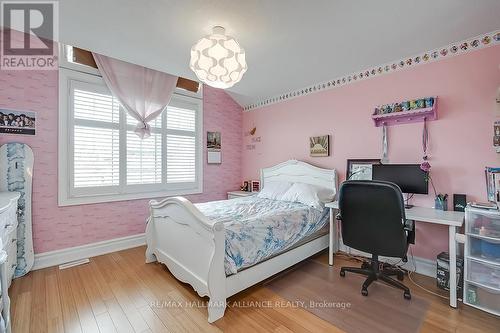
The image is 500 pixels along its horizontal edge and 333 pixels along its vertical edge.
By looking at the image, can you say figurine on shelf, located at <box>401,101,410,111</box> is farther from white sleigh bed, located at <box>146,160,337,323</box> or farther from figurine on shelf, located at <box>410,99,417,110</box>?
white sleigh bed, located at <box>146,160,337,323</box>

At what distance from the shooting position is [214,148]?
4301 millimetres

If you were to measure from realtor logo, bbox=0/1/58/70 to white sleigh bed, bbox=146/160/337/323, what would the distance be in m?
1.95

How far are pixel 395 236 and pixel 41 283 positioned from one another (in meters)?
3.44

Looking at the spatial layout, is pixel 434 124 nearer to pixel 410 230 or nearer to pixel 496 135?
pixel 496 135

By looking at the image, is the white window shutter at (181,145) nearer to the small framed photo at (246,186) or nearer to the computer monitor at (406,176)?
the small framed photo at (246,186)

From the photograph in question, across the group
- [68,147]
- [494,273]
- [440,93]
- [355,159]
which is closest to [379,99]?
[440,93]

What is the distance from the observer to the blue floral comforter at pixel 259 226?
6.38 ft

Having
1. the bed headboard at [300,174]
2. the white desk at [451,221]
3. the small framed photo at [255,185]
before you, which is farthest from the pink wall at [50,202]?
the white desk at [451,221]

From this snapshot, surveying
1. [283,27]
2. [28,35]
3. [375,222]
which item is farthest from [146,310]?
[28,35]

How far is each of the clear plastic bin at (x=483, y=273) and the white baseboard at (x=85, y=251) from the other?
12.5 ft

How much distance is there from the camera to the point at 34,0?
1.84 meters

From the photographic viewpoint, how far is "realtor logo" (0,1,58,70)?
6.32 feet

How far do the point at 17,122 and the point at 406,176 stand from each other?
4.36 metres

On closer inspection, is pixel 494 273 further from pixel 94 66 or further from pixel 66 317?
pixel 94 66
